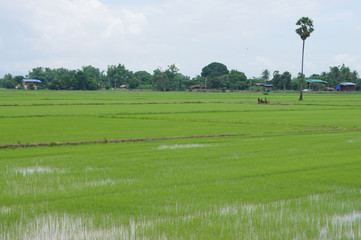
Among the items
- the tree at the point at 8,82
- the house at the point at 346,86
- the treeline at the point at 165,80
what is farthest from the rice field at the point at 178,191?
the tree at the point at 8,82

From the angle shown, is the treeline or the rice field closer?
the rice field

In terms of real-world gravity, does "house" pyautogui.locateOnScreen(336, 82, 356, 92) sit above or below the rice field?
above

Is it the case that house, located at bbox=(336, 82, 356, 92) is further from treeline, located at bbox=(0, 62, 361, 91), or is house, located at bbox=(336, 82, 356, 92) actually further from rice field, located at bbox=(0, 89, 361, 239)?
rice field, located at bbox=(0, 89, 361, 239)

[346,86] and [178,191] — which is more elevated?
[346,86]

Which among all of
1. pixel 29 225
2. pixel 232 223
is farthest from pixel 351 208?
pixel 29 225

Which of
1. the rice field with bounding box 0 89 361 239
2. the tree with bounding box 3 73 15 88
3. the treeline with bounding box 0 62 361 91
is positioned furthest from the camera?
the tree with bounding box 3 73 15 88

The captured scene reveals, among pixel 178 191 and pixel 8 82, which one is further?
pixel 8 82

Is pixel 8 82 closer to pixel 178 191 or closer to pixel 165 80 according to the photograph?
pixel 165 80

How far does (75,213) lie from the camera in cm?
689

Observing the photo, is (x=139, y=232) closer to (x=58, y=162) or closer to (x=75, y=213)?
(x=75, y=213)

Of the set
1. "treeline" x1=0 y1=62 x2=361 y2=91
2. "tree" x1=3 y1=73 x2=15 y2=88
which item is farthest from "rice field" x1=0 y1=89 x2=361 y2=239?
"tree" x1=3 y1=73 x2=15 y2=88

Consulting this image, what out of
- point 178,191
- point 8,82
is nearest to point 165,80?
point 8,82

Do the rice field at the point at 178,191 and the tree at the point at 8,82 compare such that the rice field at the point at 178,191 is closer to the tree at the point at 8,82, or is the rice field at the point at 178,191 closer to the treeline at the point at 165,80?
the treeline at the point at 165,80

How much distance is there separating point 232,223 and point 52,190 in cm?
372
